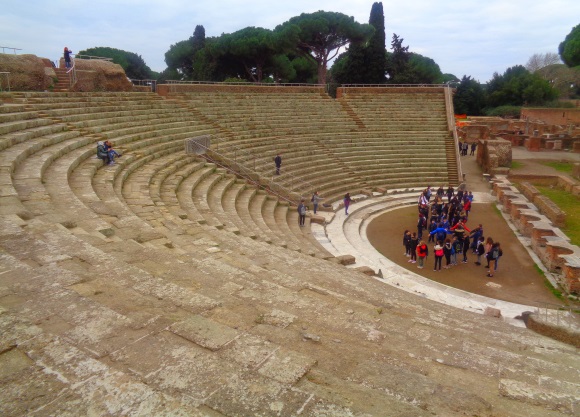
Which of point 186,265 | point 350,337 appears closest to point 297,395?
point 350,337

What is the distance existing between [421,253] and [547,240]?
368 centimetres

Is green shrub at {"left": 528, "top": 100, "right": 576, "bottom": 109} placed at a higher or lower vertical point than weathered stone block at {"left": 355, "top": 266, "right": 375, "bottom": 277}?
higher

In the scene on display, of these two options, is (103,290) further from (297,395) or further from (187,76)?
(187,76)

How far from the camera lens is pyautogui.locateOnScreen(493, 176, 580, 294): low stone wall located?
968 centimetres

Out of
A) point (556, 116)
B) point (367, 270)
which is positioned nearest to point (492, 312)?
point (367, 270)

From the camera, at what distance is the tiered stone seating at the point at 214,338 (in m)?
2.45

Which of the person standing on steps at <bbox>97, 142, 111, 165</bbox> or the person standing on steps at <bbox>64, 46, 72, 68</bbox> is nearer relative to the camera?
the person standing on steps at <bbox>97, 142, 111, 165</bbox>

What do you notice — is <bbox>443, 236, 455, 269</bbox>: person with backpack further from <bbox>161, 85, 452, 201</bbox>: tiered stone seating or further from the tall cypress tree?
the tall cypress tree

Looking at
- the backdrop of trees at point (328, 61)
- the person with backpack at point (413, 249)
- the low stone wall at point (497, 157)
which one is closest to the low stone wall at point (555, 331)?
the person with backpack at point (413, 249)

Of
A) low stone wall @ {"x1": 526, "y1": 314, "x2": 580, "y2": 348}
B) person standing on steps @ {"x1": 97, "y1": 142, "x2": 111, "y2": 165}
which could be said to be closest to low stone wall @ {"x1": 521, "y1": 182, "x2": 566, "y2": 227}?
low stone wall @ {"x1": 526, "y1": 314, "x2": 580, "y2": 348}

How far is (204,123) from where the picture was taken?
18.5m

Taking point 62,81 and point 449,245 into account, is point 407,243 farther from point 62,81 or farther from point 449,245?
point 62,81

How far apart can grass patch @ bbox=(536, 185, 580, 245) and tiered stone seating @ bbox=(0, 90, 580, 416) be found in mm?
9089

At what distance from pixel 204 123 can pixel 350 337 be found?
52.9 feet
